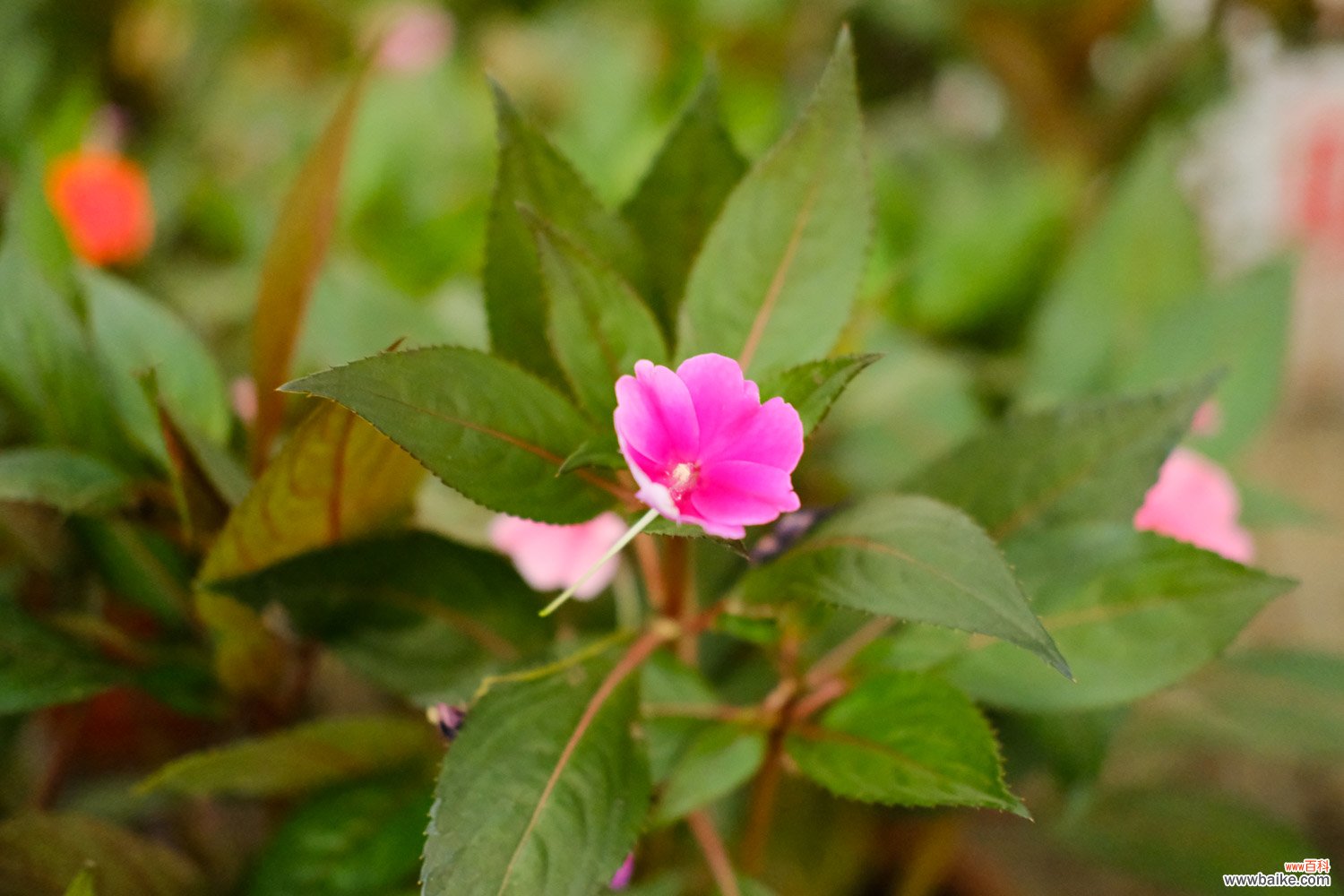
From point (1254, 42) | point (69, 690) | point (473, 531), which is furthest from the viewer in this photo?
point (1254, 42)

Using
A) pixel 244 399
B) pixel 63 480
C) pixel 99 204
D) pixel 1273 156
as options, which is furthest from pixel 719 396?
pixel 1273 156

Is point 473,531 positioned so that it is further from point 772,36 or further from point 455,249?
point 772,36

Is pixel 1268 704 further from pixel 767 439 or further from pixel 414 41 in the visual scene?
pixel 414 41

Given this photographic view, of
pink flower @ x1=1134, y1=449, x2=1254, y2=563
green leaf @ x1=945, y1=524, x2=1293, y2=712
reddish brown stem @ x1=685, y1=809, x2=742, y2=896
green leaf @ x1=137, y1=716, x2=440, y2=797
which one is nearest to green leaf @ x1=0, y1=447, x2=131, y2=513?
green leaf @ x1=137, y1=716, x2=440, y2=797

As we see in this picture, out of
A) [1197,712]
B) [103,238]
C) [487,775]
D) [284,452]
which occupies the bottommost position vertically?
[1197,712]

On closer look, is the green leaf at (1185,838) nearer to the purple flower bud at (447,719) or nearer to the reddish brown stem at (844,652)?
the reddish brown stem at (844,652)

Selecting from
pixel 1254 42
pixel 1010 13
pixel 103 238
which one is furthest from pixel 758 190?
pixel 1254 42

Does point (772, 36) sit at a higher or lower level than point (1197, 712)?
higher
